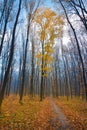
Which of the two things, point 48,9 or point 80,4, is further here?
point 48,9

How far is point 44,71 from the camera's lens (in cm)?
2284

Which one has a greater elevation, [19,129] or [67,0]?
[67,0]

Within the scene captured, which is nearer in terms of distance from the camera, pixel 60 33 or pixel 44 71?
pixel 60 33

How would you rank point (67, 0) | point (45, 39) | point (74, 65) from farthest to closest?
point (74, 65) < point (45, 39) < point (67, 0)

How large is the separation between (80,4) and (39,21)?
9.28m

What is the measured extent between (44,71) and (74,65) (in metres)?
15.0

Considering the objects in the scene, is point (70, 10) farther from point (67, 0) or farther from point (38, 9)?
point (38, 9)

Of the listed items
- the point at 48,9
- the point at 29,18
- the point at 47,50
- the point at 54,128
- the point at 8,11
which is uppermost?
the point at 48,9

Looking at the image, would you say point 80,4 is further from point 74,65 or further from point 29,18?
point 74,65

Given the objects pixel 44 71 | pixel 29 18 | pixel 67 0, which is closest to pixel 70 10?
pixel 67 0

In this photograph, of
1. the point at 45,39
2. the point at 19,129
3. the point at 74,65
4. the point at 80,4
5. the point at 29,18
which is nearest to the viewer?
the point at 19,129

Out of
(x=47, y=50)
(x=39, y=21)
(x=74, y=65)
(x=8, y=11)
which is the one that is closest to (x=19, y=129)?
(x=8, y=11)

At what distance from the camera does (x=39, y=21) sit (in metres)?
21.2

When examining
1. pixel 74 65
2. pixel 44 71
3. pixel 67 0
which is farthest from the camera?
pixel 74 65
